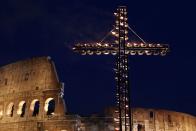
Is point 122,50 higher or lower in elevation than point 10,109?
higher

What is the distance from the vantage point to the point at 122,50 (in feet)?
70.9

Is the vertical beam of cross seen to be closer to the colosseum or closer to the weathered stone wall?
the colosseum

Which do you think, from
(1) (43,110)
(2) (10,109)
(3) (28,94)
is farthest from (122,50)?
(2) (10,109)

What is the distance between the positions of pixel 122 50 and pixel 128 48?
52.3 inches

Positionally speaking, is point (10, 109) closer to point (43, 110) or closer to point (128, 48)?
point (43, 110)

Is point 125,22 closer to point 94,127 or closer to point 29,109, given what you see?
point 94,127

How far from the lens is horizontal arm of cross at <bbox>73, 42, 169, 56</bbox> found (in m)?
23.3

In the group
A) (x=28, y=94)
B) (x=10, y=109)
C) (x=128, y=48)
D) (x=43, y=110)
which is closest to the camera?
(x=128, y=48)

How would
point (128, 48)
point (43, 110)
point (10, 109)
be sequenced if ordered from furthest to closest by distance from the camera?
point (10, 109) < point (43, 110) < point (128, 48)

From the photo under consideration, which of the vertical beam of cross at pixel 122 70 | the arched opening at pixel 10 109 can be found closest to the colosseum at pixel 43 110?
the arched opening at pixel 10 109

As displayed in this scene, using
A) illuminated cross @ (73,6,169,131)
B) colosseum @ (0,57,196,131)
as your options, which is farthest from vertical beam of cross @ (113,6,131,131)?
colosseum @ (0,57,196,131)

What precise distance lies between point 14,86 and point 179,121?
652 inches

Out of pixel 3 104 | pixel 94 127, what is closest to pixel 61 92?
pixel 94 127

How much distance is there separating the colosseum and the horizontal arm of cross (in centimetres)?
857
